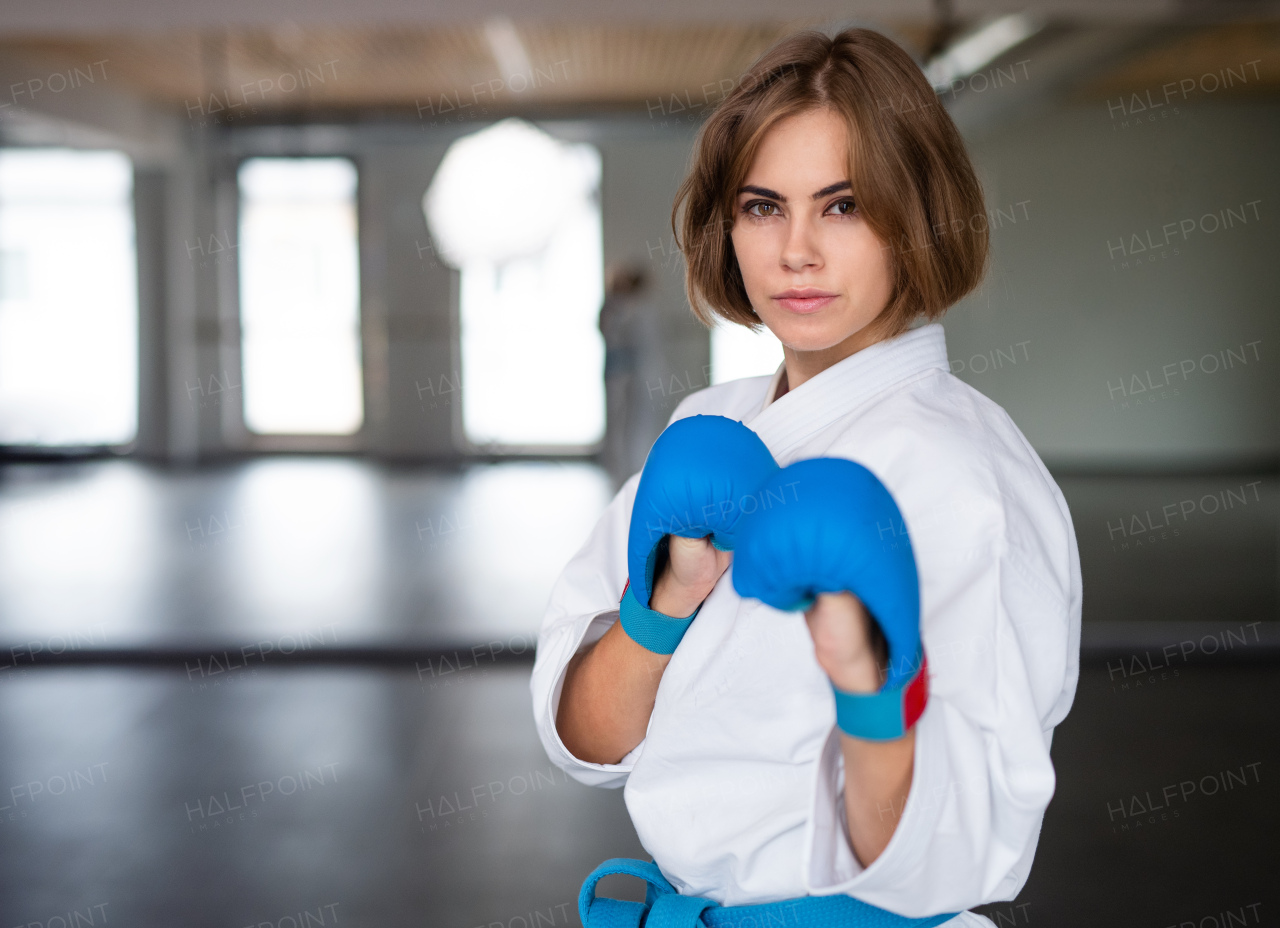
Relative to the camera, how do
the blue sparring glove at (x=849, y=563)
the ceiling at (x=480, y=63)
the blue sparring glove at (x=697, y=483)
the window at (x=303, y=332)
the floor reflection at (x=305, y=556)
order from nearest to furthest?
the blue sparring glove at (x=849, y=563) < the blue sparring glove at (x=697, y=483) < the ceiling at (x=480, y=63) < the floor reflection at (x=305, y=556) < the window at (x=303, y=332)

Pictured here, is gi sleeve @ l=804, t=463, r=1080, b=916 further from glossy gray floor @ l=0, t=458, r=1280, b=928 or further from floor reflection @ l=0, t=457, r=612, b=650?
floor reflection @ l=0, t=457, r=612, b=650

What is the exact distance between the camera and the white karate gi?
0.67 m

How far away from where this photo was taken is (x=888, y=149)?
77cm

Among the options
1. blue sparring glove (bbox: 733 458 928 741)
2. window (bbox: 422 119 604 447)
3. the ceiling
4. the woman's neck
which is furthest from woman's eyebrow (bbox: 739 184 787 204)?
window (bbox: 422 119 604 447)

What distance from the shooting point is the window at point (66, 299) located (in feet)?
22.5

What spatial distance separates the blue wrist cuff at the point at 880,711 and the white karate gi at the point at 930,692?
0.04 metres

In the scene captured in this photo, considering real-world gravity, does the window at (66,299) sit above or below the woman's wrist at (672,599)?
above

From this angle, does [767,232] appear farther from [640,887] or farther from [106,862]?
[106,862]

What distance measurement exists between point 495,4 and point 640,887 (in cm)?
258

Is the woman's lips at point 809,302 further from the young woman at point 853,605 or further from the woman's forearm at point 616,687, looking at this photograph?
the woman's forearm at point 616,687

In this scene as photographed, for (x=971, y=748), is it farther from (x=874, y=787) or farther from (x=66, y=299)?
(x=66, y=299)

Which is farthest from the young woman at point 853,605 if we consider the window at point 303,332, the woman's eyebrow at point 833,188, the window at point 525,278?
the window at point 303,332

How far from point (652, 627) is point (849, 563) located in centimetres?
28

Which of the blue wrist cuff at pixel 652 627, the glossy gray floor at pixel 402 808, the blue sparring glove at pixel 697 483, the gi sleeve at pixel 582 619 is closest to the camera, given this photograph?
the blue sparring glove at pixel 697 483
